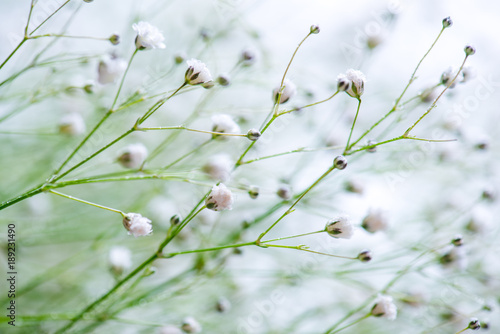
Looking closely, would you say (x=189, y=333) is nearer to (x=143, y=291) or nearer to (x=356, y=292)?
(x=143, y=291)

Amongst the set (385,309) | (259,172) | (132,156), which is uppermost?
(259,172)

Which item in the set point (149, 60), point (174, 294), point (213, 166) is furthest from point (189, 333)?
point (149, 60)

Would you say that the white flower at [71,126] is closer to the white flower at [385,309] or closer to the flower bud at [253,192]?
the flower bud at [253,192]

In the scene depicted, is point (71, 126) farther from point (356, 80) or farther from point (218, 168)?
point (356, 80)

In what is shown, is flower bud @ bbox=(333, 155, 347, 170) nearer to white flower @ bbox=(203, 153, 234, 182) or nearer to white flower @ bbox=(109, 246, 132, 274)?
white flower @ bbox=(203, 153, 234, 182)

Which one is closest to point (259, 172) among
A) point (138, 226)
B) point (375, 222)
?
point (375, 222)

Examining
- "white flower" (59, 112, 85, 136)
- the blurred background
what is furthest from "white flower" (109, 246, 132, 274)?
"white flower" (59, 112, 85, 136)
